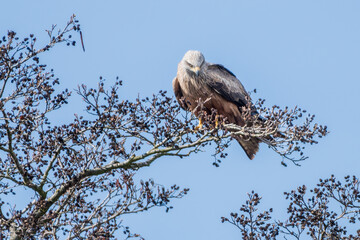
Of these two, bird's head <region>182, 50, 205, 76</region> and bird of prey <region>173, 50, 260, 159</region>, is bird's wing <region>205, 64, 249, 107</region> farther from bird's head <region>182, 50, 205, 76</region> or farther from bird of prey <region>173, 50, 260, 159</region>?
bird's head <region>182, 50, 205, 76</region>

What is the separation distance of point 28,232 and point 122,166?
195 cm

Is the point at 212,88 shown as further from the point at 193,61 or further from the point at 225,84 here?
the point at 193,61

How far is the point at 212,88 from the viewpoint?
13641 mm

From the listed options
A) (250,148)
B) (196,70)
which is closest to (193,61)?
(196,70)

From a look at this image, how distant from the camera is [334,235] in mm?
9312

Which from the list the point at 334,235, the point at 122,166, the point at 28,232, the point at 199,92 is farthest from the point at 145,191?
the point at 199,92

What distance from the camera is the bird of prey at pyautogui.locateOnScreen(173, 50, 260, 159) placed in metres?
13.5

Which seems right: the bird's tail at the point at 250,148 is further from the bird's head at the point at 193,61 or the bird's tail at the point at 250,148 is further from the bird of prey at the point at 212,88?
the bird's head at the point at 193,61

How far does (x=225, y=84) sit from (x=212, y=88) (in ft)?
1.16

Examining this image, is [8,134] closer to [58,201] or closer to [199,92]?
[58,201]

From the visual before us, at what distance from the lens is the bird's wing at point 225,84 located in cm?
1361

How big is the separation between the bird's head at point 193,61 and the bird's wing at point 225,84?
0.28 m

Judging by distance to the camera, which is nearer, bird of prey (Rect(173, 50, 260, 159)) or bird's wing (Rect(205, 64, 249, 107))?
bird of prey (Rect(173, 50, 260, 159))

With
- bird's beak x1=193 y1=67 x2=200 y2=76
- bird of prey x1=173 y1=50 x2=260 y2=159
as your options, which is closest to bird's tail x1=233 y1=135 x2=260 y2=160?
bird of prey x1=173 y1=50 x2=260 y2=159
